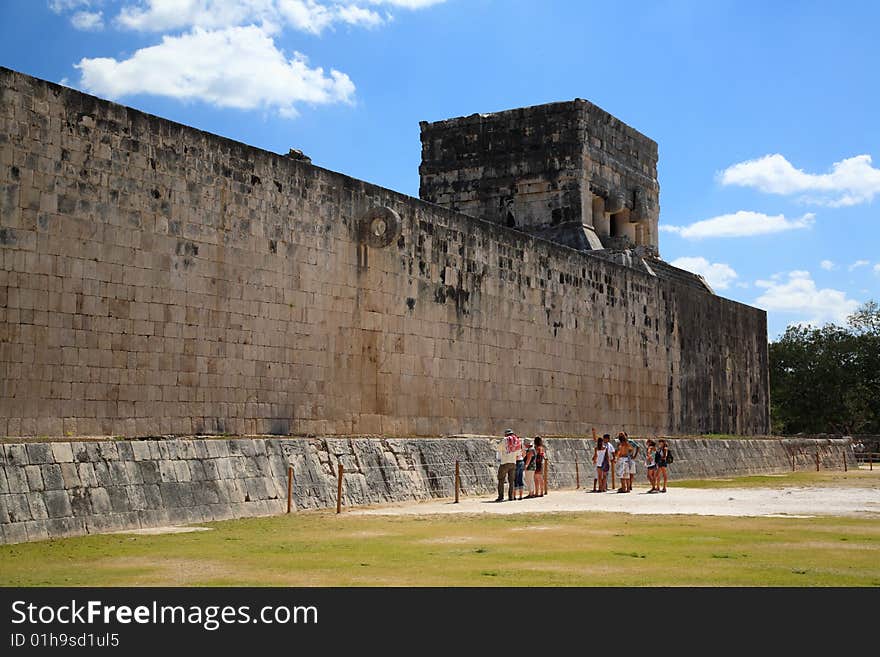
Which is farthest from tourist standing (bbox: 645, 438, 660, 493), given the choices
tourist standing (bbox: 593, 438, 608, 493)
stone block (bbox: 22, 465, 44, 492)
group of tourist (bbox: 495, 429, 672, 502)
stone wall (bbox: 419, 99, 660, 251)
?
stone block (bbox: 22, 465, 44, 492)

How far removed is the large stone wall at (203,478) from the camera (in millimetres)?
10336

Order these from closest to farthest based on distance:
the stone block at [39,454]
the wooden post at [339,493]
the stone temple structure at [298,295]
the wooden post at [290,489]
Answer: the stone block at [39,454] < the wooden post at [290,489] < the stone temple structure at [298,295] < the wooden post at [339,493]

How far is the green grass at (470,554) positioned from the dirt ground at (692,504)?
1280mm

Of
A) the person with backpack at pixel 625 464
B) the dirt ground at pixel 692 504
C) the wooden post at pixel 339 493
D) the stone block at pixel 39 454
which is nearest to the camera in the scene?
the stone block at pixel 39 454

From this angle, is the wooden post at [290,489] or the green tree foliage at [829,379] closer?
the wooden post at [290,489]

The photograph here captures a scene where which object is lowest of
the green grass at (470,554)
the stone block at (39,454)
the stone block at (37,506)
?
the green grass at (470,554)

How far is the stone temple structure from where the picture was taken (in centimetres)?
1325

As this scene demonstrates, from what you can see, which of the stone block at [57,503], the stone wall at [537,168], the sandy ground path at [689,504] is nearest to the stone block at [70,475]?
the stone block at [57,503]

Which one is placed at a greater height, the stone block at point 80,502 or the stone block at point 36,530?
the stone block at point 80,502

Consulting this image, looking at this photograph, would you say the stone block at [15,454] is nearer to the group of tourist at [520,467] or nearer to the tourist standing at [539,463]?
the group of tourist at [520,467]

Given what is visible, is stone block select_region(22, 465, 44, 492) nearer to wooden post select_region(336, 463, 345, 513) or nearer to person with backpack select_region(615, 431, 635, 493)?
wooden post select_region(336, 463, 345, 513)

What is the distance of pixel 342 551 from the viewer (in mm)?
9344

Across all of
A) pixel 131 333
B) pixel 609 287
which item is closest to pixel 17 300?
pixel 131 333
